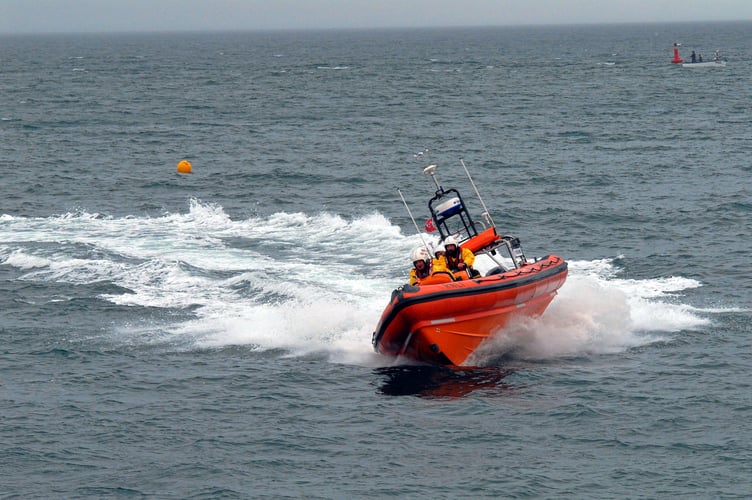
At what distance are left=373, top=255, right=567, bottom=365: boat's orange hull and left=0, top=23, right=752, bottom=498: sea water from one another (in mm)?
439

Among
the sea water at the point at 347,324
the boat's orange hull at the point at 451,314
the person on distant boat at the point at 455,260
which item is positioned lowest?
the sea water at the point at 347,324

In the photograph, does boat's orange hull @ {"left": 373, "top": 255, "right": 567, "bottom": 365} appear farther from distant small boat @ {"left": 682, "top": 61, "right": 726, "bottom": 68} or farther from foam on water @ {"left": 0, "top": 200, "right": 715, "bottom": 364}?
distant small boat @ {"left": 682, "top": 61, "right": 726, "bottom": 68}

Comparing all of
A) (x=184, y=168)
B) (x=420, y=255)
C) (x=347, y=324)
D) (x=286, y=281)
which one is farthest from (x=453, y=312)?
(x=184, y=168)

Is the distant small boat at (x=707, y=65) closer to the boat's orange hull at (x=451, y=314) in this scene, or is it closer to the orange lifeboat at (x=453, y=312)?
the orange lifeboat at (x=453, y=312)

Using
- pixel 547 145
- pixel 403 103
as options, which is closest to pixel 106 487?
pixel 547 145

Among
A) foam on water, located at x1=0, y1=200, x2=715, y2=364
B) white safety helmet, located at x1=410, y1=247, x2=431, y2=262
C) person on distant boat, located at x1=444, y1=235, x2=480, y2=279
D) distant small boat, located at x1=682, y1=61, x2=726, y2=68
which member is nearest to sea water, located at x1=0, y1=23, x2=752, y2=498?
foam on water, located at x1=0, y1=200, x2=715, y2=364

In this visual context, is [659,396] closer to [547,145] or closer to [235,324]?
[235,324]

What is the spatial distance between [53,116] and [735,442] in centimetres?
5972

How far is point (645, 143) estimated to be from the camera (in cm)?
5581

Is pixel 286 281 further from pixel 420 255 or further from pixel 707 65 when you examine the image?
pixel 707 65

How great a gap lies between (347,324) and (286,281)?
4.25 metres

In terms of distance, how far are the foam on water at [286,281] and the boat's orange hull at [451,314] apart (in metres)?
0.54

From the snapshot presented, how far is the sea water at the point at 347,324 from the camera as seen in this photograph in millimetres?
18484

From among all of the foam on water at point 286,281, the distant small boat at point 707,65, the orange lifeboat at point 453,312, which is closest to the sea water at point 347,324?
the foam on water at point 286,281
